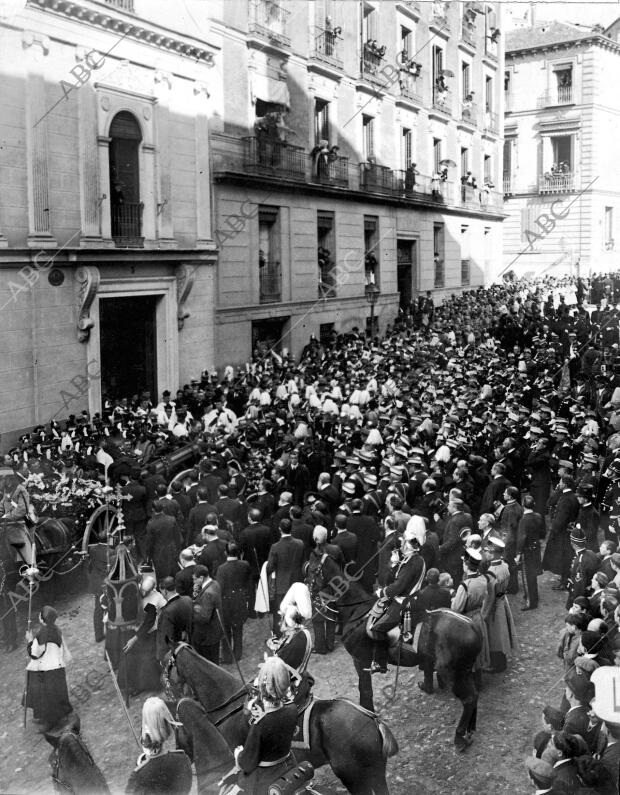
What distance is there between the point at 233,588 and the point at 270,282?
A: 16.8 meters

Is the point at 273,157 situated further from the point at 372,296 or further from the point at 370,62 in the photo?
the point at 370,62

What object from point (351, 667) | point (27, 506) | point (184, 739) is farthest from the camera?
point (27, 506)

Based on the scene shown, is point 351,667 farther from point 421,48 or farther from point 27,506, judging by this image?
point 421,48

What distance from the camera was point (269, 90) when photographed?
23.9m

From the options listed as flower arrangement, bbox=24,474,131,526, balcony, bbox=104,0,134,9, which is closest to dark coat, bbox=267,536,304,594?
flower arrangement, bbox=24,474,131,526

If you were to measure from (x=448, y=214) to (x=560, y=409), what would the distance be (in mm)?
22750

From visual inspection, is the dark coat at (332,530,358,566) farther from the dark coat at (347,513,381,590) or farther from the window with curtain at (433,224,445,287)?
the window with curtain at (433,224,445,287)

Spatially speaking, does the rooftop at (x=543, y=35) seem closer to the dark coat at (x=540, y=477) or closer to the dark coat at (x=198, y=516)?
the dark coat at (x=540, y=477)

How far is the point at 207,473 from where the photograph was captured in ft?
39.4

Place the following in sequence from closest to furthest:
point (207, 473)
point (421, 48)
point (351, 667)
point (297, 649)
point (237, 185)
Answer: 1. point (297, 649)
2. point (351, 667)
3. point (207, 473)
4. point (237, 185)
5. point (421, 48)

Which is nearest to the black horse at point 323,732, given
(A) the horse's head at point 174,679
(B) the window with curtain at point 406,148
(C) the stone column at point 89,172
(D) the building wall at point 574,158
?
(A) the horse's head at point 174,679

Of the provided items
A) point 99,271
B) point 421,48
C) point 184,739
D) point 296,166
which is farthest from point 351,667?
point 421,48

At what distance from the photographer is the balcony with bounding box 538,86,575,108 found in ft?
121

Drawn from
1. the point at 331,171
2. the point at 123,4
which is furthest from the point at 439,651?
the point at 331,171
